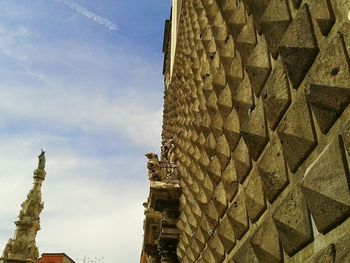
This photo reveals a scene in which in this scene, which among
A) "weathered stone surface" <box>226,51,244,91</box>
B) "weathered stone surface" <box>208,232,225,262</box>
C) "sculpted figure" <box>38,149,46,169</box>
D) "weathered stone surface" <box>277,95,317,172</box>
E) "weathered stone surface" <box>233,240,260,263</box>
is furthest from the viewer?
"sculpted figure" <box>38,149,46,169</box>

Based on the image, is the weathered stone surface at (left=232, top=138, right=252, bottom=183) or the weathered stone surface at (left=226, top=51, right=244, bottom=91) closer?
the weathered stone surface at (left=232, top=138, right=252, bottom=183)

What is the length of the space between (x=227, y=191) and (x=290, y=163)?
123cm

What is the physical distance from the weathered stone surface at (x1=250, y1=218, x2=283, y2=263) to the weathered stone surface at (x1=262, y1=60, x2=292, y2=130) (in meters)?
0.55

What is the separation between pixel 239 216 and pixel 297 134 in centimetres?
108

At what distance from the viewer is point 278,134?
7.50 ft

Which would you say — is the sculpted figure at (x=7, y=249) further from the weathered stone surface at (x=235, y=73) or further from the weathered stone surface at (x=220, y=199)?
the weathered stone surface at (x=235, y=73)

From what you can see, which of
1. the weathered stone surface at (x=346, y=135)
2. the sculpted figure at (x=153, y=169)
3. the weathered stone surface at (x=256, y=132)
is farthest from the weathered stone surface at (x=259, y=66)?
the sculpted figure at (x=153, y=169)

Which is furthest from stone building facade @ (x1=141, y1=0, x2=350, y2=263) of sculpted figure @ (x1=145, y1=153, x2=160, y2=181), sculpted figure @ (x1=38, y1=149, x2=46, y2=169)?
sculpted figure @ (x1=38, y1=149, x2=46, y2=169)

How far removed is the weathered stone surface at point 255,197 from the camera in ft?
8.41

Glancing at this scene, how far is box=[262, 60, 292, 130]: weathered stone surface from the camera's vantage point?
2.25 metres

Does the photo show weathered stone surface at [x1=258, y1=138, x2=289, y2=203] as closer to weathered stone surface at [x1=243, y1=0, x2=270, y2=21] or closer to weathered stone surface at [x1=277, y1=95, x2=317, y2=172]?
weathered stone surface at [x1=277, y1=95, x2=317, y2=172]

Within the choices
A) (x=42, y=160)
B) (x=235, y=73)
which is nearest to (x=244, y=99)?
(x=235, y=73)

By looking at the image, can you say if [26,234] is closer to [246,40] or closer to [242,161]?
[242,161]

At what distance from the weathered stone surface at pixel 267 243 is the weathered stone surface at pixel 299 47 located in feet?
2.60
